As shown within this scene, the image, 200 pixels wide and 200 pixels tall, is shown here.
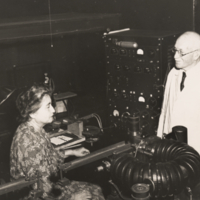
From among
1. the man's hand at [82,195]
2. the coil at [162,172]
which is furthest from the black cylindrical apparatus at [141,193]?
the man's hand at [82,195]

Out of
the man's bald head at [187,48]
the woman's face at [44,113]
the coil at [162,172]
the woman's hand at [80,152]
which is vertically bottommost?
the woman's hand at [80,152]

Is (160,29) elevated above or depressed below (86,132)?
above

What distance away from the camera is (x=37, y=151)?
8.79ft

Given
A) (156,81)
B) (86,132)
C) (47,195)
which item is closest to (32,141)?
(47,195)

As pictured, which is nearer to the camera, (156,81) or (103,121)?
(156,81)

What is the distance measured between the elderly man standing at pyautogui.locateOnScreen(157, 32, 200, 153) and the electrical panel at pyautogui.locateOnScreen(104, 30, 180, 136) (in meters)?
0.44

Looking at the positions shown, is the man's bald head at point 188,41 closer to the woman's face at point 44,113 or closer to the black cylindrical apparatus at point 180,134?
the black cylindrical apparatus at point 180,134

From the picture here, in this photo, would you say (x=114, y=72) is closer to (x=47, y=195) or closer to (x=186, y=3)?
(x=186, y=3)

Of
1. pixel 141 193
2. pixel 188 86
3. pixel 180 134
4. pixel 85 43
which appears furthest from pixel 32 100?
pixel 85 43

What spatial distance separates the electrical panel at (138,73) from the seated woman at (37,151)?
124 cm

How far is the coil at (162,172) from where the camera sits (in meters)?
2.10

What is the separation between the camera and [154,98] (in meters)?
3.96

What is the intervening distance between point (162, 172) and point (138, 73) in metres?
2.05

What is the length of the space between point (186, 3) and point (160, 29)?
1.55ft
